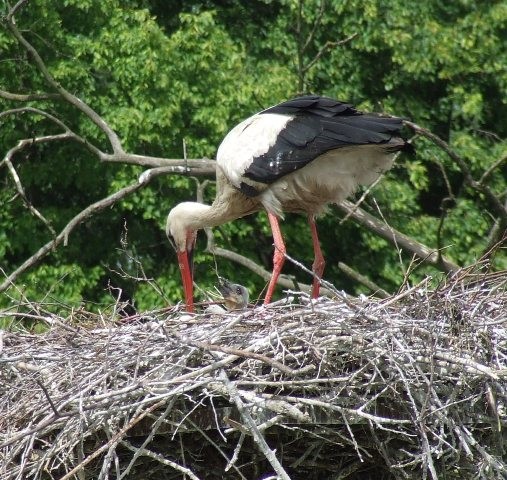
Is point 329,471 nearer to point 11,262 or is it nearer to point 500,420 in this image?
point 500,420

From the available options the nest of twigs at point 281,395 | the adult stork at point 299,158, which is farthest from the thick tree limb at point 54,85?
the nest of twigs at point 281,395

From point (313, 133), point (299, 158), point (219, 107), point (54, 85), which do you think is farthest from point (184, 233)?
point (219, 107)

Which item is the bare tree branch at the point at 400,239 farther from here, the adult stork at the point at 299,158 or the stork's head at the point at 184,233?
the stork's head at the point at 184,233

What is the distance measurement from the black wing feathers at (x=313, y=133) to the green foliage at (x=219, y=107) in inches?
157

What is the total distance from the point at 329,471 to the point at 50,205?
838cm

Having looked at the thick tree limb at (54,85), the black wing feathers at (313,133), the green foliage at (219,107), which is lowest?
Result: the green foliage at (219,107)

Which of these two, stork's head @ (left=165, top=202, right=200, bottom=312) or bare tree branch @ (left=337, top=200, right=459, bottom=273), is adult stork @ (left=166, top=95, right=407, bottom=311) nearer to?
stork's head @ (left=165, top=202, right=200, bottom=312)

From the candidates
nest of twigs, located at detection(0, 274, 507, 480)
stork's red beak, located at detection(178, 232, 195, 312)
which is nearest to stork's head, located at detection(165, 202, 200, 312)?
stork's red beak, located at detection(178, 232, 195, 312)

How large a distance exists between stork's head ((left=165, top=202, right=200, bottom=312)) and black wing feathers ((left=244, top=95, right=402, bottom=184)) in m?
0.79

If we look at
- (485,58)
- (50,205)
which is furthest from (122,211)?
(485,58)

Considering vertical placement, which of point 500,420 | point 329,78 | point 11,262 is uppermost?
point 500,420

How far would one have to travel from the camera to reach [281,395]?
18.1 ft

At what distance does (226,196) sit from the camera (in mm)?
8219

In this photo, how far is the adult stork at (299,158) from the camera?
7457mm
